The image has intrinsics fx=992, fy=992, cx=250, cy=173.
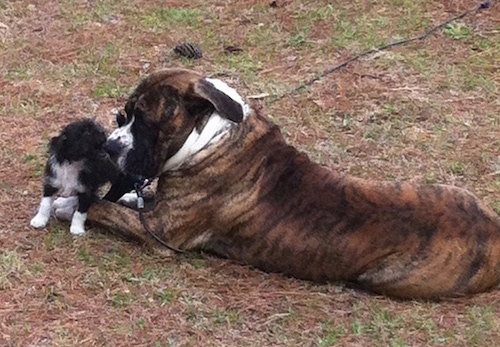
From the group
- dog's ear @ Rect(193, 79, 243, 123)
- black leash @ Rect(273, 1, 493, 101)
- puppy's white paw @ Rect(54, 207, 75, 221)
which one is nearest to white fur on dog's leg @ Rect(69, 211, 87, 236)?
puppy's white paw @ Rect(54, 207, 75, 221)

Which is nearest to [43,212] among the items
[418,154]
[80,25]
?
[418,154]

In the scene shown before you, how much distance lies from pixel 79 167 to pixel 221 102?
79 cm

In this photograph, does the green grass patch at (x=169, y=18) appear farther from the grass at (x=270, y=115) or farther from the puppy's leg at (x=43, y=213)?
the puppy's leg at (x=43, y=213)

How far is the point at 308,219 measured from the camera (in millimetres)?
4777

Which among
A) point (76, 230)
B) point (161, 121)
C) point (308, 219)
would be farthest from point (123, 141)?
point (308, 219)

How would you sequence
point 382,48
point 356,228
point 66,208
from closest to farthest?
point 356,228, point 66,208, point 382,48

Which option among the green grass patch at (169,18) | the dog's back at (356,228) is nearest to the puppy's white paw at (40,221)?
the dog's back at (356,228)

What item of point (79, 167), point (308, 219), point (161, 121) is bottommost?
point (308, 219)

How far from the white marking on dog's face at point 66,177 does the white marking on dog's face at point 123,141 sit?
196 mm

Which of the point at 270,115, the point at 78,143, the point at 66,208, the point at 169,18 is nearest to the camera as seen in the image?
the point at 78,143

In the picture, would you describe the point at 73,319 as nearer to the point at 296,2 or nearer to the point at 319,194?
the point at 319,194

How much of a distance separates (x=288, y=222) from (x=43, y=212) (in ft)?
4.27

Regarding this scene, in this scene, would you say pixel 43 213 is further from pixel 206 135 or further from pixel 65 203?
pixel 206 135

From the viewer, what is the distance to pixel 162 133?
488 centimetres
